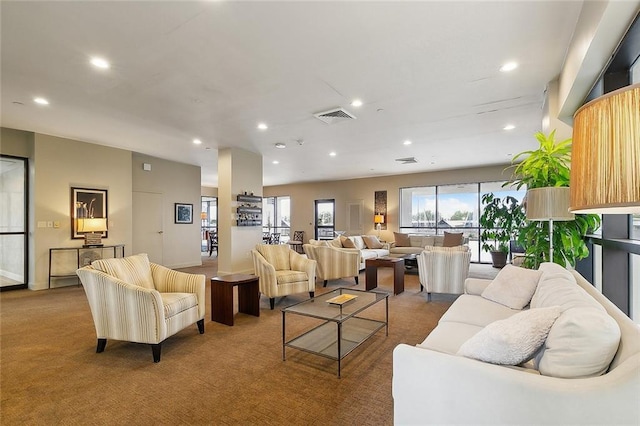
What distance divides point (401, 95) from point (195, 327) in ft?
12.1

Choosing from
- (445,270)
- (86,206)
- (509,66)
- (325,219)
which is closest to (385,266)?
(445,270)

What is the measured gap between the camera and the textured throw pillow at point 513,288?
105 inches

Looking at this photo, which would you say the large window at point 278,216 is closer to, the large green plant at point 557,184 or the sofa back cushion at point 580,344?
the large green plant at point 557,184

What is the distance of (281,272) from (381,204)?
654 centimetres

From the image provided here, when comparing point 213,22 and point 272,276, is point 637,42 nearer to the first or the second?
point 213,22

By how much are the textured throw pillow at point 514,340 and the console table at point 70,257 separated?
687 centimetres

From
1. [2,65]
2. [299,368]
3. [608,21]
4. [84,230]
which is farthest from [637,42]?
[84,230]

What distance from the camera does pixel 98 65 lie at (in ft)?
10.2

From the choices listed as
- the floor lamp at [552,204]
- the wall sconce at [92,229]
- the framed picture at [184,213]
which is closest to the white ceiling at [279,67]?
the floor lamp at [552,204]

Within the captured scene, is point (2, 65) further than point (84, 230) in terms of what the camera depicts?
No

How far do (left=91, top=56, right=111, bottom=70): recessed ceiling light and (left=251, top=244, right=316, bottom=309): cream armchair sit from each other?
9.14 ft

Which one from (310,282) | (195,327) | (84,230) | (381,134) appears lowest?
(195,327)

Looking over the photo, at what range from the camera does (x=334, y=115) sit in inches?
177

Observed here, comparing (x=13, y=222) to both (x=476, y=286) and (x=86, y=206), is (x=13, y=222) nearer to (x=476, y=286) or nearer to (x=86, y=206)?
(x=86, y=206)
